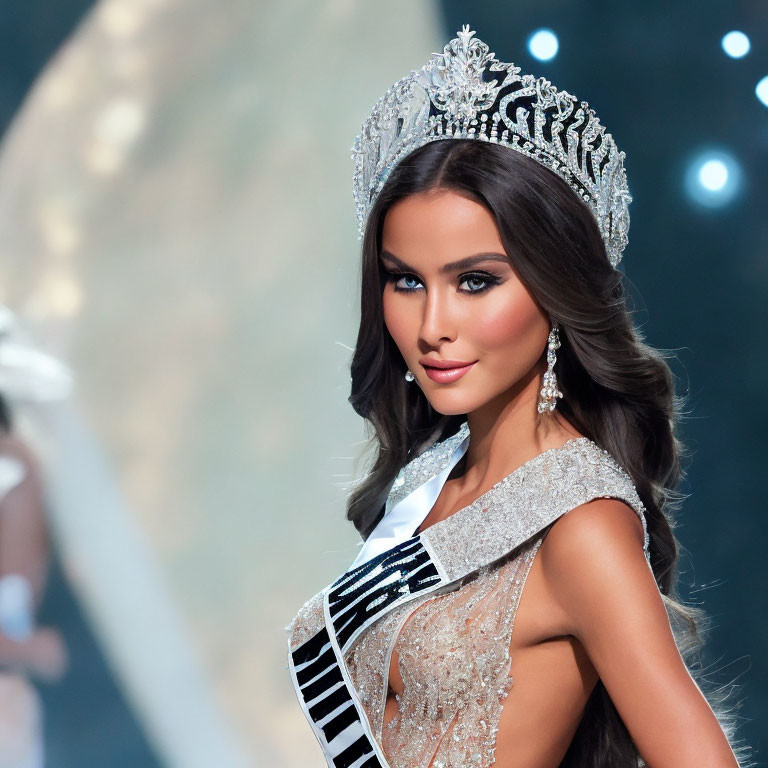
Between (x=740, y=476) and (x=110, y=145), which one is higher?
(x=110, y=145)

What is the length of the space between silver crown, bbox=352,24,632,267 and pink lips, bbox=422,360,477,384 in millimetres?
294

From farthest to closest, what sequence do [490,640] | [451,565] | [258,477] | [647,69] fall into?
1. [258,477]
2. [647,69]
3. [451,565]
4. [490,640]

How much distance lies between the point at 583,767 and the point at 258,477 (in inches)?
81.1

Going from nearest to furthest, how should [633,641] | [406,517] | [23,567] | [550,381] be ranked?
[633,641], [550,381], [406,517], [23,567]

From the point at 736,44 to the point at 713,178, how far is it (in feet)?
1.24

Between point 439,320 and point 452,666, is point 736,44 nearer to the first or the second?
point 439,320

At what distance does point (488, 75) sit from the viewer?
1623 millimetres

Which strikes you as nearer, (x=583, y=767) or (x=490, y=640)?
(x=490, y=640)

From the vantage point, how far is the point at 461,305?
146 cm

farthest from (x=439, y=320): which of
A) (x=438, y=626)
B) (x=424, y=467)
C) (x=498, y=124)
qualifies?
(x=424, y=467)

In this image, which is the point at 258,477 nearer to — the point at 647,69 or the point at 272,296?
the point at 272,296

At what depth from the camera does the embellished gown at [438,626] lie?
1.44m

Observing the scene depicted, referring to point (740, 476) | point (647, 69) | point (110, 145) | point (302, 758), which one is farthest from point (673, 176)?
point (302, 758)

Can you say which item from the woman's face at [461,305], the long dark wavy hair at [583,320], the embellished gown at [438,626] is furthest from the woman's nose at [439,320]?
the embellished gown at [438,626]
